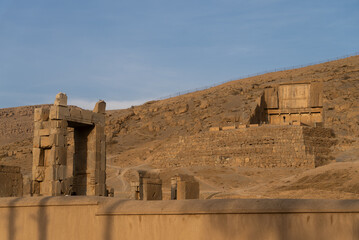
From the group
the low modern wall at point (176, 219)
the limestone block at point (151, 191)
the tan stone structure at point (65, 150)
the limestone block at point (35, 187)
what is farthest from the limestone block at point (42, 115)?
the low modern wall at point (176, 219)

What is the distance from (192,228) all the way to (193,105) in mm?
53323

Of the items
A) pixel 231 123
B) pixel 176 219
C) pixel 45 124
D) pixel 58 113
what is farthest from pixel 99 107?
pixel 231 123

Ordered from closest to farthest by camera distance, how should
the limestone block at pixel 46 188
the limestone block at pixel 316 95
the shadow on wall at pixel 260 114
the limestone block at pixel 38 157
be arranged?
the limestone block at pixel 46 188 → the limestone block at pixel 38 157 → the shadow on wall at pixel 260 114 → the limestone block at pixel 316 95

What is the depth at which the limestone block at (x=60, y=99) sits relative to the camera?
16.3m

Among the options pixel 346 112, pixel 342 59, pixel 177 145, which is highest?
pixel 342 59

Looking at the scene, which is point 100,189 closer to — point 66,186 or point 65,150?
point 66,186

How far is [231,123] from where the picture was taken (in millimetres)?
48844

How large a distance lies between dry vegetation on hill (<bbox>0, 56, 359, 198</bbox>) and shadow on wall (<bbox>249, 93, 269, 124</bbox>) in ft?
1.86

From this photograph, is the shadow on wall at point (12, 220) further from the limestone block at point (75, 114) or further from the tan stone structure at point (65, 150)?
the limestone block at point (75, 114)

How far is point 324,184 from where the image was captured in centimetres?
2511

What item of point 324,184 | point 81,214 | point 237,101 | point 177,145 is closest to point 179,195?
point 81,214

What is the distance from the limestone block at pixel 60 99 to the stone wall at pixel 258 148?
19.8 m

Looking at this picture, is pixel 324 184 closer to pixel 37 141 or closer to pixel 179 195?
pixel 179 195

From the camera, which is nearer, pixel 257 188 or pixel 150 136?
pixel 257 188
